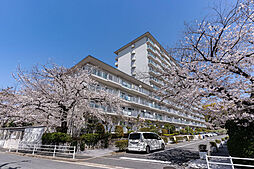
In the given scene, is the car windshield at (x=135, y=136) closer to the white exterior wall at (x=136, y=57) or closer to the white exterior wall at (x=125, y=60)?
the white exterior wall at (x=136, y=57)

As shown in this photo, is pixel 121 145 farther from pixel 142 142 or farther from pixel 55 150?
pixel 55 150

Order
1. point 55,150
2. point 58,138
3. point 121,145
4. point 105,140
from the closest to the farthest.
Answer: point 55,150
point 58,138
point 121,145
point 105,140

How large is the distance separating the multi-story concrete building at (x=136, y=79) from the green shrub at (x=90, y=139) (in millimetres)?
5228

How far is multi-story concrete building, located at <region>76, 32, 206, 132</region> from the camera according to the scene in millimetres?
21812

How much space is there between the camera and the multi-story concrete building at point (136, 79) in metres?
21.8

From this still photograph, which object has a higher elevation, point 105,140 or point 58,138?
point 58,138

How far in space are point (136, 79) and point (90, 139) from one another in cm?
936

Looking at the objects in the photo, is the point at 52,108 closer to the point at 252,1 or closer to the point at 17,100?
the point at 17,100

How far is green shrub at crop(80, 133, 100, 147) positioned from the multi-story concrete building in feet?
17.2

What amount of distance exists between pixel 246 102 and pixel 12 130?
78.6 feet

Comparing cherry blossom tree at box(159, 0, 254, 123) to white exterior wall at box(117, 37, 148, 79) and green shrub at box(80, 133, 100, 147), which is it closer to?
green shrub at box(80, 133, 100, 147)

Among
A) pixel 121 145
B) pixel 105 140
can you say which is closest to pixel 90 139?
pixel 105 140

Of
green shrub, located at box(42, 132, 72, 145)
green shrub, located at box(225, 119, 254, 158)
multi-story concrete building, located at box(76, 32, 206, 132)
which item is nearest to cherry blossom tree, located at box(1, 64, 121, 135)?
green shrub, located at box(42, 132, 72, 145)

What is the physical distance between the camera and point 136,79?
17.7m
